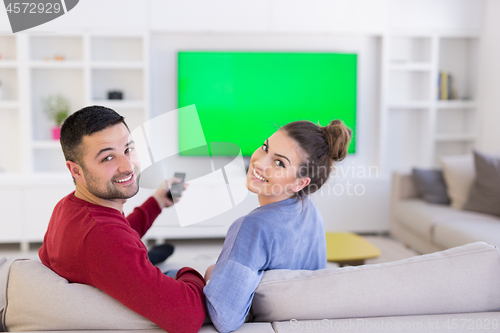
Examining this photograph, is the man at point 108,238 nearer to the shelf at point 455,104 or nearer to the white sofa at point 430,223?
the white sofa at point 430,223

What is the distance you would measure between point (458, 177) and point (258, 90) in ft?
6.10

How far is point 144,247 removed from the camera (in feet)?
3.29

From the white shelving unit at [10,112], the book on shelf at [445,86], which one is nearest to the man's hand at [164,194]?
the white shelving unit at [10,112]

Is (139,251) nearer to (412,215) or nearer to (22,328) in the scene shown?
(22,328)

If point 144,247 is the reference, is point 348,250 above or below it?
below

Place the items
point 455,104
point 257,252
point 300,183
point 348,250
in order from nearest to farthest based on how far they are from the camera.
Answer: point 257,252 < point 300,183 < point 348,250 < point 455,104

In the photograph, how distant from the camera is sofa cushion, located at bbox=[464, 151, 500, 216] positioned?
9.94ft

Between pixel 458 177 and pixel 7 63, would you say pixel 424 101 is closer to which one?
pixel 458 177

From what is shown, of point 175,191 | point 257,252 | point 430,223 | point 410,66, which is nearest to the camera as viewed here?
point 257,252

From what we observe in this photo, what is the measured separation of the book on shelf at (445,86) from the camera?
421cm

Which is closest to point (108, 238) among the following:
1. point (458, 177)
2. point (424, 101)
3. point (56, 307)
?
point (56, 307)

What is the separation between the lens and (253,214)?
1.08 meters

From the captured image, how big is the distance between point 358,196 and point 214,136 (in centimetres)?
145

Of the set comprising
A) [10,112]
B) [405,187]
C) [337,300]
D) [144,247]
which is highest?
[10,112]
